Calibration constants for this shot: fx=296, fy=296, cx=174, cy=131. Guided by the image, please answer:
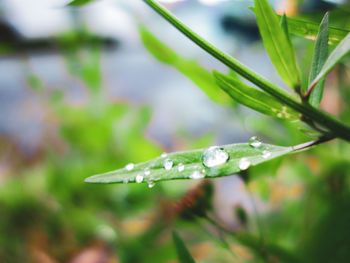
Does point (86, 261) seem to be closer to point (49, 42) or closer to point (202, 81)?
point (202, 81)

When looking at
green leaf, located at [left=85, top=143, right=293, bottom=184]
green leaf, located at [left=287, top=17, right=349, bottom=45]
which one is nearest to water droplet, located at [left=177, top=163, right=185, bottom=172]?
green leaf, located at [left=85, top=143, right=293, bottom=184]

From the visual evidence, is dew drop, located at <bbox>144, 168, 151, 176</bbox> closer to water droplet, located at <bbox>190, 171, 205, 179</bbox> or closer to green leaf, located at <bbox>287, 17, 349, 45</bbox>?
water droplet, located at <bbox>190, 171, 205, 179</bbox>

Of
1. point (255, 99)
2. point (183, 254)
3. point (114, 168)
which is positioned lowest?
point (114, 168)

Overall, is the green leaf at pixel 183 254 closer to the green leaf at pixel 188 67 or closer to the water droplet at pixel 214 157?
the water droplet at pixel 214 157

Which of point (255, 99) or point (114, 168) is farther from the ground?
point (255, 99)

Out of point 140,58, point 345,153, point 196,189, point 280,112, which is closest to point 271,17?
point 280,112

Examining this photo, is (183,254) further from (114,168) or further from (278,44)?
(114,168)

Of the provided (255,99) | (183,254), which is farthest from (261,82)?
(183,254)
